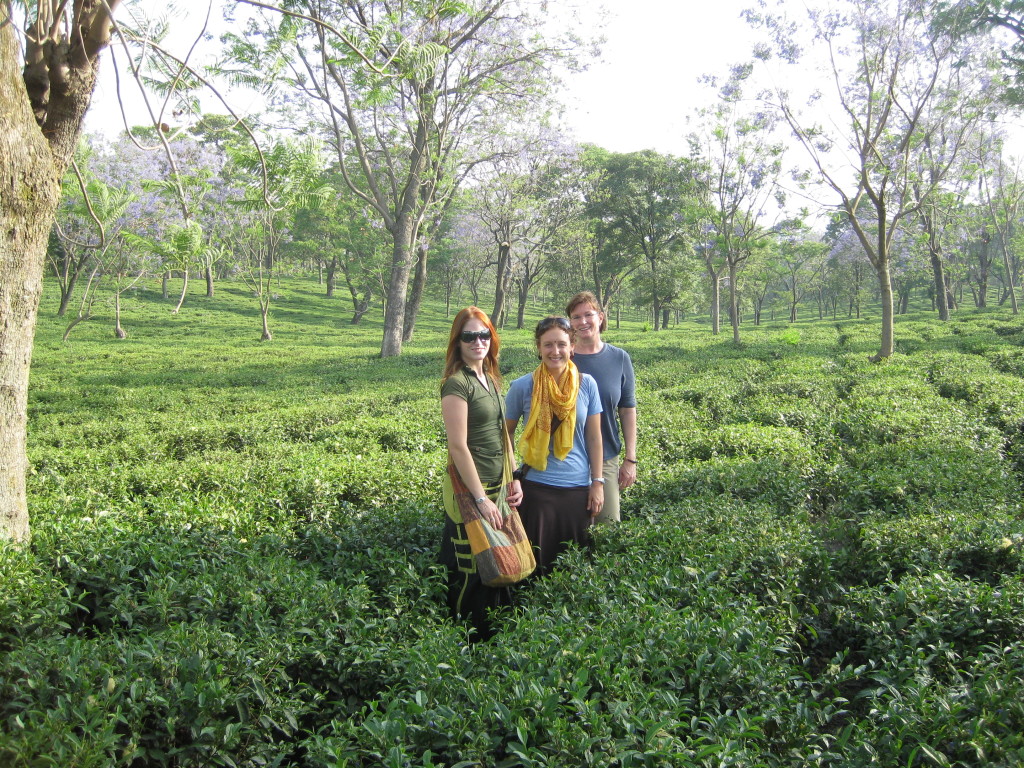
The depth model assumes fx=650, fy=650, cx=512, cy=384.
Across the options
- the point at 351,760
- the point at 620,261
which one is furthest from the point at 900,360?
the point at 620,261

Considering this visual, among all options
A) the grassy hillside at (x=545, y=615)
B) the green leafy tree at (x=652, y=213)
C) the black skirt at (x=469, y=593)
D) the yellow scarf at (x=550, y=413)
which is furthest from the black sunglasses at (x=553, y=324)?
the green leafy tree at (x=652, y=213)

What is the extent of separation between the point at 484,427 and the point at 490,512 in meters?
0.50

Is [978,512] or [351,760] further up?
[978,512]

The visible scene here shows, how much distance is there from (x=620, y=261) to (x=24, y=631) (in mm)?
37008

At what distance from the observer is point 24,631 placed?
124 inches

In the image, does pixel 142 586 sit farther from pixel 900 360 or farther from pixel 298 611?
pixel 900 360

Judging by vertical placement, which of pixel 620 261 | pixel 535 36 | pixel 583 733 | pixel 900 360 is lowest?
pixel 583 733

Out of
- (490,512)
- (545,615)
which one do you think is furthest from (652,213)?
(545,615)

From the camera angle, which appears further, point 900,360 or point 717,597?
point 900,360

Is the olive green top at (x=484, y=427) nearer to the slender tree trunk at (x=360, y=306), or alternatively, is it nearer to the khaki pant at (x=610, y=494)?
the khaki pant at (x=610, y=494)

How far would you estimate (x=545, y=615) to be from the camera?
3283 millimetres

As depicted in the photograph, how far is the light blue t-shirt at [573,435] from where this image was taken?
4203 millimetres

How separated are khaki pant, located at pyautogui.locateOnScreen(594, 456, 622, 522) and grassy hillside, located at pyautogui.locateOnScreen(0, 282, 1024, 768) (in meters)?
0.28

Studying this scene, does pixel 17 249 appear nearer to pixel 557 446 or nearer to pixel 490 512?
pixel 490 512
